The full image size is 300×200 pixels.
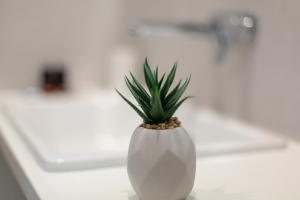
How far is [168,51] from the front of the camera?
4.54ft

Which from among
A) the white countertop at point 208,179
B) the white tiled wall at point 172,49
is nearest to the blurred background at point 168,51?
the white tiled wall at point 172,49

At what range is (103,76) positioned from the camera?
1.58 m

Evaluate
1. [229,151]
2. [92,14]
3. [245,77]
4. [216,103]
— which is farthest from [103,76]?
[229,151]

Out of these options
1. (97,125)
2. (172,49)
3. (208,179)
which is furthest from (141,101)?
(172,49)

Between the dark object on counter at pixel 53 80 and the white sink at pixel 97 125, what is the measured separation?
2.1 inches

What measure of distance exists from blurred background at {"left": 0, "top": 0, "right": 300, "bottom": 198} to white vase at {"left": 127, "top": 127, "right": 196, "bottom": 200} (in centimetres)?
43

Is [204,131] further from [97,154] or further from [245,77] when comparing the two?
[97,154]

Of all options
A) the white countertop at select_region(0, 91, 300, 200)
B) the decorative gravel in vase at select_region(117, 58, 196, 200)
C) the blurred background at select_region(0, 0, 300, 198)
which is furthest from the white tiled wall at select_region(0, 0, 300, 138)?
the decorative gravel in vase at select_region(117, 58, 196, 200)

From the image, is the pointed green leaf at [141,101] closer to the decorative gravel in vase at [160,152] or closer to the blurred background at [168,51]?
the decorative gravel in vase at [160,152]

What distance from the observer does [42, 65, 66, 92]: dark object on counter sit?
138 cm

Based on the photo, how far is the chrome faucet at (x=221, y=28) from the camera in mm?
996

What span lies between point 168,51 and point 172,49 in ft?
0.08

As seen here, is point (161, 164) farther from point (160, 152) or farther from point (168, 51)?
point (168, 51)

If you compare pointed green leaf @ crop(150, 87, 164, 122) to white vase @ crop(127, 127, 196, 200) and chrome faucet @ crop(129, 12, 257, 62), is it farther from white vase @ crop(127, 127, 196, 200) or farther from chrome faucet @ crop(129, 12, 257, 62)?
Answer: chrome faucet @ crop(129, 12, 257, 62)
